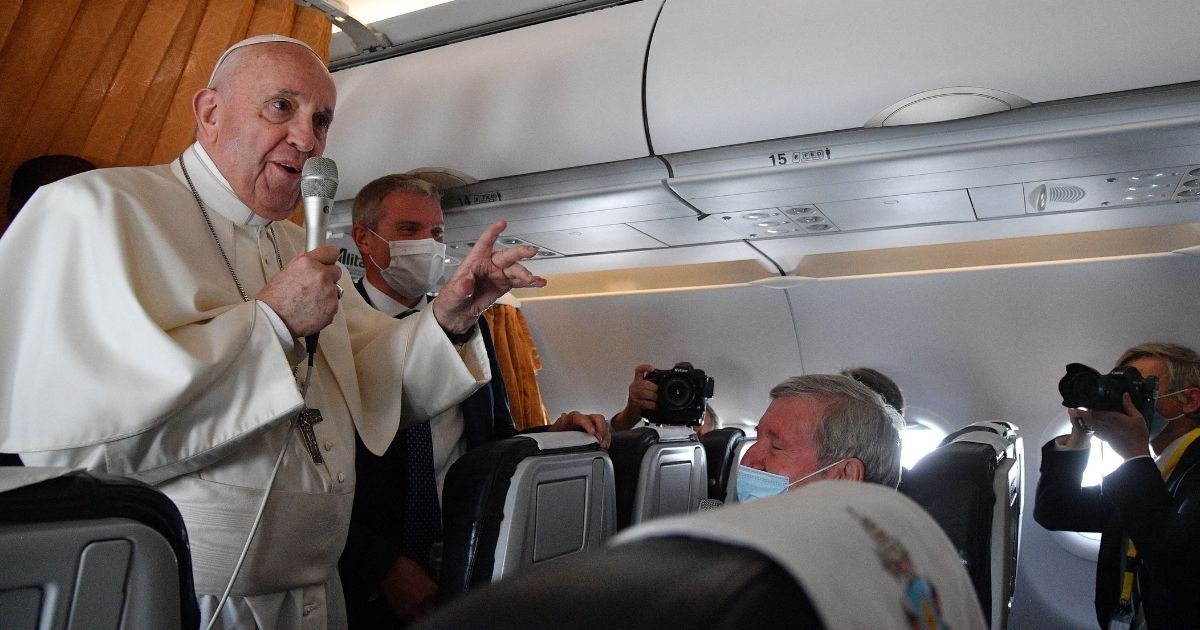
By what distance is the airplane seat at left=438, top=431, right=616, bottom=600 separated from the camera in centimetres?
202

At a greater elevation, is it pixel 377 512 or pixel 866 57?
pixel 866 57

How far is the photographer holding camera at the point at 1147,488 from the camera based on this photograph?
2965mm

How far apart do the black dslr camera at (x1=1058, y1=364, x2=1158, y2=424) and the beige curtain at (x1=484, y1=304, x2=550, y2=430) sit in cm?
372

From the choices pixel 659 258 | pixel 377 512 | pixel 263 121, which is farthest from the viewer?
pixel 659 258

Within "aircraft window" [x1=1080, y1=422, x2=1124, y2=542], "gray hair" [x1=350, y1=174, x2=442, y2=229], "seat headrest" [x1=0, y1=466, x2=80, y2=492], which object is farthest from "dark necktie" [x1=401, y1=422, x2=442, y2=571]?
"aircraft window" [x1=1080, y1=422, x2=1124, y2=542]

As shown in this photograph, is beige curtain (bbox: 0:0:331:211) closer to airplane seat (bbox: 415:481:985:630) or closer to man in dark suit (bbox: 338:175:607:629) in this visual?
man in dark suit (bbox: 338:175:607:629)

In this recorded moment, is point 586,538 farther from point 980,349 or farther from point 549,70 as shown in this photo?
point 980,349

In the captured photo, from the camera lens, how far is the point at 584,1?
395cm

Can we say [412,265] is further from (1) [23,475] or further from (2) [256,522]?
(1) [23,475]

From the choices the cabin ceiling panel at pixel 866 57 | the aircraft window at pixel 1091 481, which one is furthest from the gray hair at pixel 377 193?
the aircraft window at pixel 1091 481

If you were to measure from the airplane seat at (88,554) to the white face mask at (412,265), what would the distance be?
2.49 metres

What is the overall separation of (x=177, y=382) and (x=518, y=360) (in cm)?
538

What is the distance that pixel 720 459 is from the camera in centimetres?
448

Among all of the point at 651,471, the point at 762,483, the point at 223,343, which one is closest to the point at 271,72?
the point at 223,343
